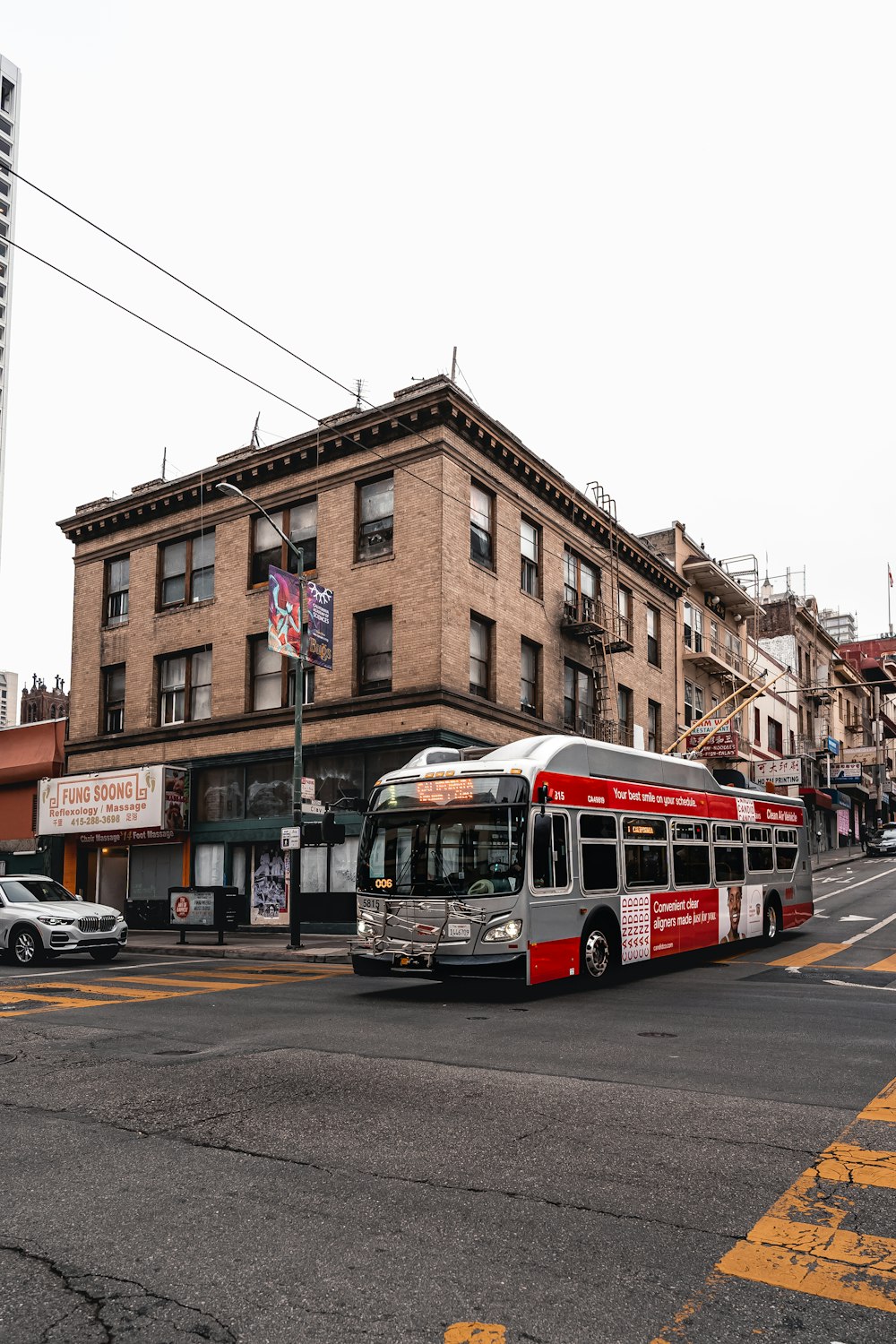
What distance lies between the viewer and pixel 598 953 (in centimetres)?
Answer: 1415

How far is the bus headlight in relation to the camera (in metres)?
12.4

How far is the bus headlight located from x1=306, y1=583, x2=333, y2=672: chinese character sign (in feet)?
36.7

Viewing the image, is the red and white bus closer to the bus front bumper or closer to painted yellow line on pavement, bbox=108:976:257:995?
the bus front bumper

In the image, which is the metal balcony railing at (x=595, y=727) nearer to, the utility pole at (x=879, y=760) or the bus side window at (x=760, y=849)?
the bus side window at (x=760, y=849)

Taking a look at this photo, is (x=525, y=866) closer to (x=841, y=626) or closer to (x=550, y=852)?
(x=550, y=852)

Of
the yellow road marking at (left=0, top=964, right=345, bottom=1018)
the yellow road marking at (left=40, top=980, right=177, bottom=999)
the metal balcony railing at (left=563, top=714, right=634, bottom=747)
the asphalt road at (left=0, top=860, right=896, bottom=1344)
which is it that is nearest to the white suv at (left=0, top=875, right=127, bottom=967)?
the yellow road marking at (left=0, top=964, right=345, bottom=1018)

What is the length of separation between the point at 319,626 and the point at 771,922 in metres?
11.1

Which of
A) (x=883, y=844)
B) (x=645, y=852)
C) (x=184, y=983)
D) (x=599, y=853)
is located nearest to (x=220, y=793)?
(x=184, y=983)

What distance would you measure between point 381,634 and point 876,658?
71.3 meters

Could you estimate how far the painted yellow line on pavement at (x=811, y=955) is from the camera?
17219mm

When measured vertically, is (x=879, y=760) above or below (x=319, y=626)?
above

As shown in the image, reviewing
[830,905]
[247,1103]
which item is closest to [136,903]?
[830,905]

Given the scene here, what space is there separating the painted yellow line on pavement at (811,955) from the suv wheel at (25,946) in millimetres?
12461

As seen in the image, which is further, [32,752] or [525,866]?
[32,752]
